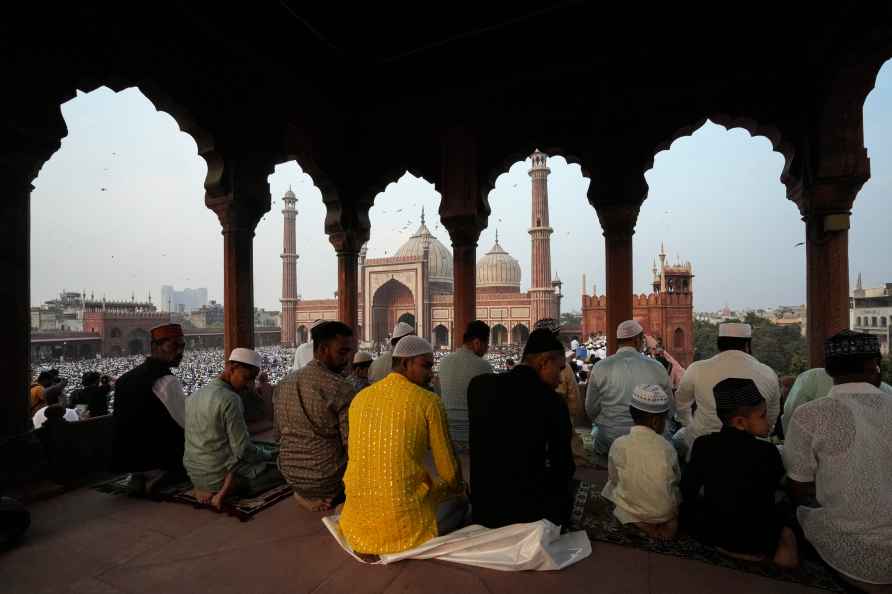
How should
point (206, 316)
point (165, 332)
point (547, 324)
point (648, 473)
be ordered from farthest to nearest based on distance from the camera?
1. point (206, 316)
2. point (547, 324)
3. point (165, 332)
4. point (648, 473)

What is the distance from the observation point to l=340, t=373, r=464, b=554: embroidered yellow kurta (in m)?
1.59

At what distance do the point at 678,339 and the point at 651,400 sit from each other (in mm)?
22079

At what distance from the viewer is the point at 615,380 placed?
2.79 m

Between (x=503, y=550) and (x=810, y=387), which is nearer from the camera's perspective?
(x=503, y=550)

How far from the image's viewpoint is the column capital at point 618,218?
150 inches

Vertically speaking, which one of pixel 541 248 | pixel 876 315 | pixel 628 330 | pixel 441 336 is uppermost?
pixel 541 248

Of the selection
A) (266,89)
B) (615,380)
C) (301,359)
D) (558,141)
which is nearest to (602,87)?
(558,141)

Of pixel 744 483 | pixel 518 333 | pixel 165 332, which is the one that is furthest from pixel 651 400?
pixel 518 333

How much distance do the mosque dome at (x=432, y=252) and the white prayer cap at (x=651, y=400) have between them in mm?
29375

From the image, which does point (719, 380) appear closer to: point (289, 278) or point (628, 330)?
point (628, 330)

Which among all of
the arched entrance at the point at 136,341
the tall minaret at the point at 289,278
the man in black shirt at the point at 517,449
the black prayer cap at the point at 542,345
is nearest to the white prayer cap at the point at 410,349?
the man in black shirt at the point at 517,449

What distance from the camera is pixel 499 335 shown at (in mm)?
30859

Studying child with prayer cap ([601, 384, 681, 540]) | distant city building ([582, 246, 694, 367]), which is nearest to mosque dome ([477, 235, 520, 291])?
distant city building ([582, 246, 694, 367])

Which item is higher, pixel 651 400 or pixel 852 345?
pixel 852 345
